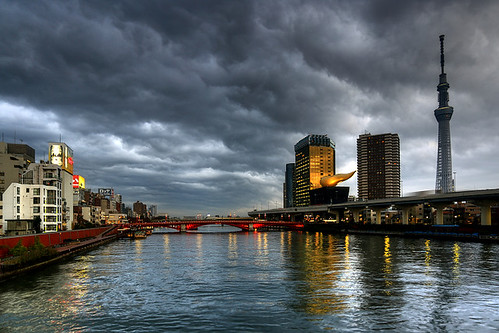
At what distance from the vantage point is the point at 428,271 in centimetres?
5556

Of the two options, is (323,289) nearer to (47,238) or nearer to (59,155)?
(47,238)

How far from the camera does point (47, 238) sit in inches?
3428

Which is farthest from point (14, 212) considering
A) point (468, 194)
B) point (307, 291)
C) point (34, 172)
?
point (468, 194)

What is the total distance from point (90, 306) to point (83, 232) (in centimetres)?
9731

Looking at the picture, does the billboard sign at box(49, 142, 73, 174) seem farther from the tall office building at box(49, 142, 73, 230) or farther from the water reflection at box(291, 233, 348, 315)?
the water reflection at box(291, 233, 348, 315)

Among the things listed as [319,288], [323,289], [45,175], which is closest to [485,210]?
[319,288]

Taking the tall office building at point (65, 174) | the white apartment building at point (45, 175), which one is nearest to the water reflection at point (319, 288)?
the white apartment building at point (45, 175)

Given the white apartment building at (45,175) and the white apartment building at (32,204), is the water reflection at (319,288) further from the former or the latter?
the white apartment building at (45,175)

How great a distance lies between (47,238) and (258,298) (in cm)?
6809

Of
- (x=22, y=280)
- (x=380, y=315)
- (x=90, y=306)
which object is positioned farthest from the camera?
(x=22, y=280)

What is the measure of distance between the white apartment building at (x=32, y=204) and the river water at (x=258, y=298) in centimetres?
6117

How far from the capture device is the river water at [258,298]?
30.4 m

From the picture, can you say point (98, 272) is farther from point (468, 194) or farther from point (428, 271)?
point (468, 194)

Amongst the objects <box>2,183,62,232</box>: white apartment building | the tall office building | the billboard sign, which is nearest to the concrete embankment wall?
<box>2,183,62,232</box>: white apartment building
